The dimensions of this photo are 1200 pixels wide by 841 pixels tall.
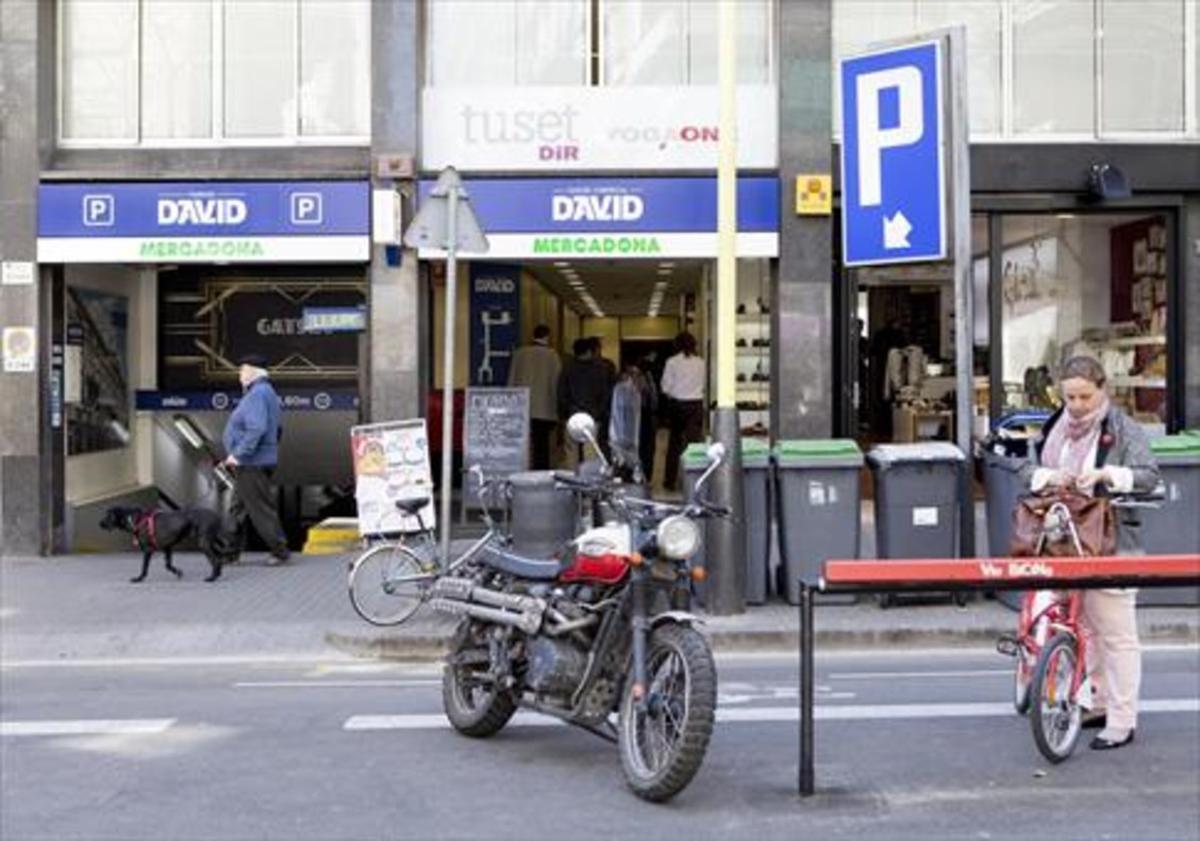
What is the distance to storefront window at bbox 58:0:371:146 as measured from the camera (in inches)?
568

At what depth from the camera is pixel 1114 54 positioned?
48.2 ft

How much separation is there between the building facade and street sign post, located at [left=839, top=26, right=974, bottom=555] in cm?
270

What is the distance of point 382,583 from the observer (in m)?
9.92

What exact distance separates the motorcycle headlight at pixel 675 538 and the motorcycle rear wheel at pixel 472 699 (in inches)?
50.1

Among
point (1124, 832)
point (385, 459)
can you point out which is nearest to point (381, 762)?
point (1124, 832)

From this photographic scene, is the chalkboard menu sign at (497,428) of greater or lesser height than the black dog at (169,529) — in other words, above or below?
above

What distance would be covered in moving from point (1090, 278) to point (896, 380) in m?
2.34

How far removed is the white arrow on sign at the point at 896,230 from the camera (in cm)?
1105

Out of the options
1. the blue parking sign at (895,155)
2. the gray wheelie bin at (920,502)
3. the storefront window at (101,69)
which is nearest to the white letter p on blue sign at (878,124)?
the blue parking sign at (895,155)

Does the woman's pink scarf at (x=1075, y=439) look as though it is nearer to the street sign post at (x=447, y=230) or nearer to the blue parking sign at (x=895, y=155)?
the blue parking sign at (x=895, y=155)

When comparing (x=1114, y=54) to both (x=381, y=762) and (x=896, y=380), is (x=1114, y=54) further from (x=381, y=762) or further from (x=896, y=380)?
(x=381, y=762)

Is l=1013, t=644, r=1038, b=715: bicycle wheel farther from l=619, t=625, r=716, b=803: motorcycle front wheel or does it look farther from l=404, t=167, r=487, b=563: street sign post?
l=404, t=167, r=487, b=563: street sign post

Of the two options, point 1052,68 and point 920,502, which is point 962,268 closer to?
point 920,502

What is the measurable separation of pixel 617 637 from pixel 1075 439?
7.67ft
